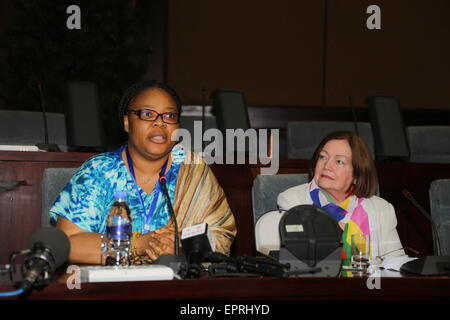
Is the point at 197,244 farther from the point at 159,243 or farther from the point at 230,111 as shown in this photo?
the point at 230,111

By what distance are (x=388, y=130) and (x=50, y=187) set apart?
6.19ft

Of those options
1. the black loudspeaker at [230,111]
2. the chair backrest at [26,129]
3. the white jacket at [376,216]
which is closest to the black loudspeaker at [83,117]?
the chair backrest at [26,129]

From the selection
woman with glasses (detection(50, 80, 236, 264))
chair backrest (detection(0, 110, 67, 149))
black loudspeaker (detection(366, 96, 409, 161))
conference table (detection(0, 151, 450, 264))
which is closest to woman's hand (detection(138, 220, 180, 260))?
woman with glasses (detection(50, 80, 236, 264))

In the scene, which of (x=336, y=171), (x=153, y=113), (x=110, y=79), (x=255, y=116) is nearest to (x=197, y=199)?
(x=153, y=113)

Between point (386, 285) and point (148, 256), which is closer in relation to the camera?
point (386, 285)

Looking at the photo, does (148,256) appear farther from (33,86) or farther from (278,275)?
(33,86)

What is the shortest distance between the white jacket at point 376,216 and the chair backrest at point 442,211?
0.57 ft

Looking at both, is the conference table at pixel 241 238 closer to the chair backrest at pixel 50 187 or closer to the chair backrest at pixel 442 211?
the chair backrest at pixel 50 187

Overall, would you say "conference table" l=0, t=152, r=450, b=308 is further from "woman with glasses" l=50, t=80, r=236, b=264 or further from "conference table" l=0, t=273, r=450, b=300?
"woman with glasses" l=50, t=80, r=236, b=264

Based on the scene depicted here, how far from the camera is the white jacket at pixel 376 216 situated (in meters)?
2.29

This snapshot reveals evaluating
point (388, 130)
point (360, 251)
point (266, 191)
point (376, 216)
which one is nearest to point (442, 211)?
point (376, 216)

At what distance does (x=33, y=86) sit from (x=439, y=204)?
2798mm

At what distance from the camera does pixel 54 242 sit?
1316 millimetres
